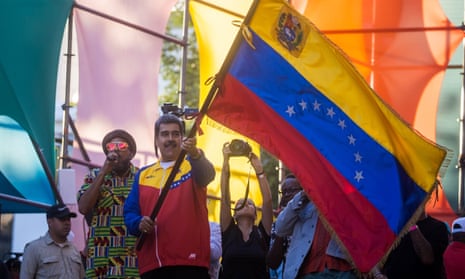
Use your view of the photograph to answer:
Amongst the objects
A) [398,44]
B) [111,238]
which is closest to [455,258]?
[111,238]

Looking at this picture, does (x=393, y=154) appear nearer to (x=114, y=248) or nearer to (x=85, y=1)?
(x=114, y=248)

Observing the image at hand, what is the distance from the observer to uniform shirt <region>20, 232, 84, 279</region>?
10.6 meters

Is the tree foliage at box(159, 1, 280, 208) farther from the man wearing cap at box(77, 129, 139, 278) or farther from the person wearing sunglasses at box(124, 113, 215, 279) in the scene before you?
the person wearing sunglasses at box(124, 113, 215, 279)

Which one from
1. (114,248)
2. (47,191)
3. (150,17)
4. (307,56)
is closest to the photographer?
(307,56)

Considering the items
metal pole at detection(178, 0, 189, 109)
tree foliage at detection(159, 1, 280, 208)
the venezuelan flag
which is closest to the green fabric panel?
metal pole at detection(178, 0, 189, 109)

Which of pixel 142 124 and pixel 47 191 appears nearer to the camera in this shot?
pixel 47 191

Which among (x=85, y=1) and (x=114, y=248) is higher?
(x=85, y=1)

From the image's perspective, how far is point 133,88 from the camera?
45.6 feet

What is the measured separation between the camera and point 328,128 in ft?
27.1

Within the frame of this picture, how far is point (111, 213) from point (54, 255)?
1.68 meters

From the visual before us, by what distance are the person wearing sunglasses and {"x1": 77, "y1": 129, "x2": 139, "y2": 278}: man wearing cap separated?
0.59m

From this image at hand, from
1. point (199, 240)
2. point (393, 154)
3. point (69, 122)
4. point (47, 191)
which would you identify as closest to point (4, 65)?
point (47, 191)

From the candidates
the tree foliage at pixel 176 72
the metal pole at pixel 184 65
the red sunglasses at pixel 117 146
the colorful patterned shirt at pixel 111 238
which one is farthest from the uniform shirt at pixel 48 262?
the tree foliage at pixel 176 72

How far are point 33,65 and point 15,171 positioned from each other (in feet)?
4.66
